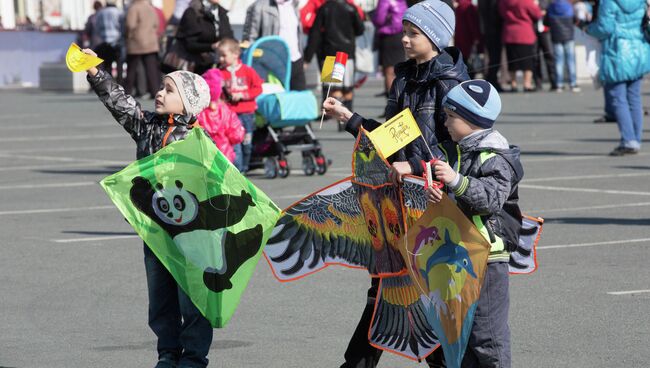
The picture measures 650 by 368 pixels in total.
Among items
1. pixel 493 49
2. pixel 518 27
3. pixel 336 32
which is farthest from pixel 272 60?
pixel 493 49

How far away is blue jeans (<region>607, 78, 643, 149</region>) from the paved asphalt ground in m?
0.33

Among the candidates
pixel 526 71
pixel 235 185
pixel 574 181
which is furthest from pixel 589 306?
pixel 526 71

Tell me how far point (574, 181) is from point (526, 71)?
52.9ft

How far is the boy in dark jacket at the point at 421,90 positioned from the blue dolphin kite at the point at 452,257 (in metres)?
0.54

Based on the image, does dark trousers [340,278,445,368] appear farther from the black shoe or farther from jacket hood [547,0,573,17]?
jacket hood [547,0,573,17]

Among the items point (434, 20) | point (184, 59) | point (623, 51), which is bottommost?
point (184, 59)

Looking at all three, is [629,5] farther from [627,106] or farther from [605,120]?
[605,120]

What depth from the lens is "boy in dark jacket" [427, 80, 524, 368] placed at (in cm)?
542

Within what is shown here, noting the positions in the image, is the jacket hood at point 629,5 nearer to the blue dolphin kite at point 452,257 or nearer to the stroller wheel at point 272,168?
the stroller wheel at point 272,168

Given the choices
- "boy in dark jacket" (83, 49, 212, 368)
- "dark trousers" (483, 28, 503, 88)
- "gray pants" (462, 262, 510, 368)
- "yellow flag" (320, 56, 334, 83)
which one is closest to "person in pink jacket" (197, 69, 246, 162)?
"boy in dark jacket" (83, 49, 212, 368)

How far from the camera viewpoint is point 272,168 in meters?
15.0

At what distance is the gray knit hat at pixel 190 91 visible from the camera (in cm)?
654

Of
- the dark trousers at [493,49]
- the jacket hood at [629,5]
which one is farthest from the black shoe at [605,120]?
the dark trousers at [493,49]

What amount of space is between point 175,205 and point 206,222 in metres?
0.17
